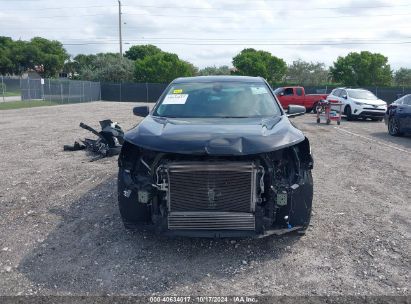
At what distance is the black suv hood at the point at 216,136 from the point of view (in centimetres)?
392

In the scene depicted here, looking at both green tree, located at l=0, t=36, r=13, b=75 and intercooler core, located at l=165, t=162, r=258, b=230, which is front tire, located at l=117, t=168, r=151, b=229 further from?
green tree, located at l=0, t=36, r=13, b=75

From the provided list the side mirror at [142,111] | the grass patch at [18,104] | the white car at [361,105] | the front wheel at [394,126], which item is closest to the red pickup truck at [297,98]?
the white car at [361,105]

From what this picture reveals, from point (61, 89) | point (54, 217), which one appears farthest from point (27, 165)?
point (61, 89)

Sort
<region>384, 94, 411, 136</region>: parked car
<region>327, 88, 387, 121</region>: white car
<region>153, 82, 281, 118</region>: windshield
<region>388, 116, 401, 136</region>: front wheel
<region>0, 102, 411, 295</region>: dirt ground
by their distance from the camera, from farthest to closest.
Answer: <region>327, 88, 387, 121</region>: white car → <region>388, 116, 401, 136</region>: front wheel → <region>384, 94, 411, 136</region>: parked car → <region>153, 82, 281, 118</region>: windshield → <region>0, 102, 411, 295</region>: dirt ground

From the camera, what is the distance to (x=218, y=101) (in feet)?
18.2

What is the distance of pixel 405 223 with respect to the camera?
17.0ft

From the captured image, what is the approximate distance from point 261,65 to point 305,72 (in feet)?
60.4

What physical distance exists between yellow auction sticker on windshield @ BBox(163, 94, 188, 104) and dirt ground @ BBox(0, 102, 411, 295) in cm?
151

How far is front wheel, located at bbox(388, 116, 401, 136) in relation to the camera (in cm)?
1389

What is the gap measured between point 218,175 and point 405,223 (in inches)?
100

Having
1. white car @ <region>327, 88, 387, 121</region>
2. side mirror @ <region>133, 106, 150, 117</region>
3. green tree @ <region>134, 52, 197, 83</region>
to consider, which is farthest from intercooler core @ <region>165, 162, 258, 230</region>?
green tree @ <region>134, 52, 197, 83</region>

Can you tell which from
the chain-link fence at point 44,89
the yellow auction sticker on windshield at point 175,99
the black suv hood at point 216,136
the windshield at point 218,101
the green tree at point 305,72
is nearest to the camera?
the black suv hood at point 216,136

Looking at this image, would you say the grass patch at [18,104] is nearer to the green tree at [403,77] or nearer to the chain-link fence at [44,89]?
the chain-link fence at [44,89]

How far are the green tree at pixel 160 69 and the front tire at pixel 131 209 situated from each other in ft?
172
